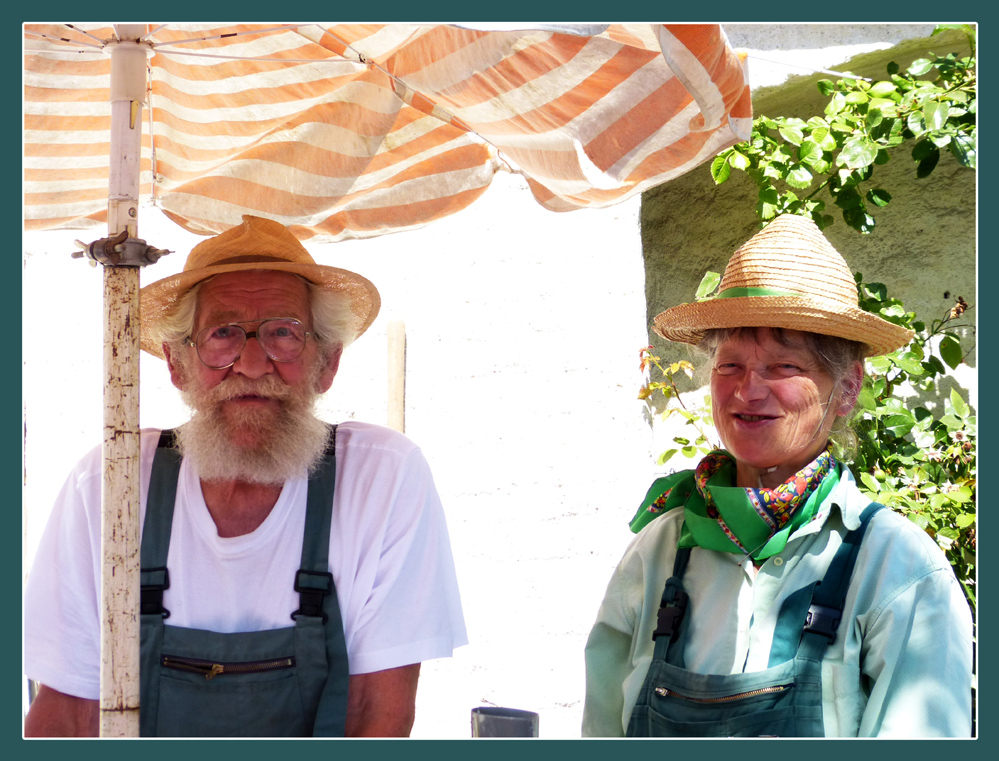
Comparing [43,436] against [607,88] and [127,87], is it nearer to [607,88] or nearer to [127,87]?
[127,87]

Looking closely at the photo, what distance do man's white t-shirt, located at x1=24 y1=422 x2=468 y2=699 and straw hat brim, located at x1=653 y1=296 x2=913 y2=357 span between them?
0.83 metres

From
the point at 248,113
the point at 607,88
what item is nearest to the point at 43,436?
the point at 248,113

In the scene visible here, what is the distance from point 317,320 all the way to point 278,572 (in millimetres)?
750

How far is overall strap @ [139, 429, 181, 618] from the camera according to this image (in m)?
2.24

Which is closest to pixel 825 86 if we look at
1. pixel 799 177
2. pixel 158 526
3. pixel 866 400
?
pixel 799 177

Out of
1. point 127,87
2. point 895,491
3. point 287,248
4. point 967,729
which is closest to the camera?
point 967,729

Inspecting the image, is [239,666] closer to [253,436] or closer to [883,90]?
[253,436]

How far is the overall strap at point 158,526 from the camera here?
7.36 ft

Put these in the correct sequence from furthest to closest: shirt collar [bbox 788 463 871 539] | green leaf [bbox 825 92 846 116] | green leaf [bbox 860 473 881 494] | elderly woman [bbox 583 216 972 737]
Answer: green leaf [bbox 825 92 846 116] < green leaf [bbox 860 473 881 494] < shirt collar [bbox 788 463 871 539] < elderly woman [bbox 583 216 972 737]

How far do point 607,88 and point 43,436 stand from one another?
11.6ft

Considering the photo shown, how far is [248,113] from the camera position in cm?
296

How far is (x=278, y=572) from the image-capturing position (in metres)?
2.24

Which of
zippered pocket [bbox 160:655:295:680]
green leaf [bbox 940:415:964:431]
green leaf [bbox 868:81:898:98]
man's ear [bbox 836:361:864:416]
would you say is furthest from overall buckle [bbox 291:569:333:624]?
green leaf [bbox 868:81:898:98]

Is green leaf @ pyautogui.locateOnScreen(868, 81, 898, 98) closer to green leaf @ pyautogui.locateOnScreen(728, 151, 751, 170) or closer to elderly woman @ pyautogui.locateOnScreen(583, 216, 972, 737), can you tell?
green leaf @ pyautogui.locateOnScreen(728, 151, 751, 170)
